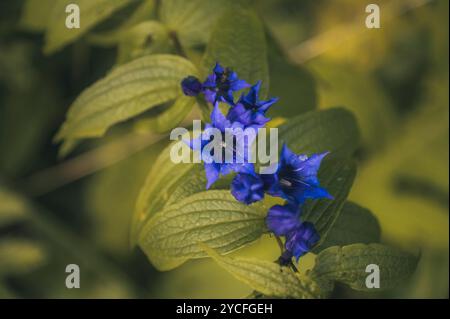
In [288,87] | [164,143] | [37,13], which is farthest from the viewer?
[164,143]

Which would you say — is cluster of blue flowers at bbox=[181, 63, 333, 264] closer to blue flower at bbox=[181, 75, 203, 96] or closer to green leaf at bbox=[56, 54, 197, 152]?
blue flower at bbox=[181, 75, 203, 96]

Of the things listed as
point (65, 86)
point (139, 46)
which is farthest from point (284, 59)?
point (65, 86)

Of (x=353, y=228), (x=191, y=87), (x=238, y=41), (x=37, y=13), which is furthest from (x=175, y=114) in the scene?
(x=37, y=13)

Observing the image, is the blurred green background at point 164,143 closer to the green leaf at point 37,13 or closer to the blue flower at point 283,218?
the green leaf at point 37,13

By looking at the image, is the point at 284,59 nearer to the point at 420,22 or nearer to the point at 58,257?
the point at 420,22

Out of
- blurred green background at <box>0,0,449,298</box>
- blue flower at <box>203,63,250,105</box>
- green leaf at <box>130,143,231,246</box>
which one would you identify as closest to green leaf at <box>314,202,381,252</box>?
green leaf at <box>130,143,231,246</box>

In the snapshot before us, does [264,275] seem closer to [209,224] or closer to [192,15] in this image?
[209,224]
